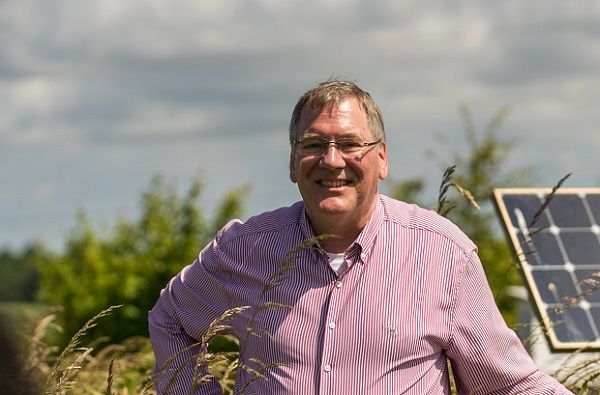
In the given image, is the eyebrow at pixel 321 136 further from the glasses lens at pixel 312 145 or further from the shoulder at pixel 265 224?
the shoulder at pixel 265 224

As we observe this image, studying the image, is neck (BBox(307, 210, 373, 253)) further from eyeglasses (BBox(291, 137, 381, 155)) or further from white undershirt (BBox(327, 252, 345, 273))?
eyeglasses (BBox(291, 137, 381, 155))

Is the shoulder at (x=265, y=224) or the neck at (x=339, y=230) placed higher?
the shoulder at (x=265, y=224)

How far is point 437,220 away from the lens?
4.08m

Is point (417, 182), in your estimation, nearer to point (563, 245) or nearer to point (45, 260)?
point (45, 260)

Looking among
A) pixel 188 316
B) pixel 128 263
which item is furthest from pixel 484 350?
pixel 128 263

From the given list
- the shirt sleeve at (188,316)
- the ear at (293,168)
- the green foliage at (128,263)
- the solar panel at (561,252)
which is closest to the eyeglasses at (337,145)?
the ear at (293,168)

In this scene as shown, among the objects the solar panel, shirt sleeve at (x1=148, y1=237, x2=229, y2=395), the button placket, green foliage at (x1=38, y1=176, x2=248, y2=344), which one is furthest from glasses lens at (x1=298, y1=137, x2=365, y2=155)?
green foliage at (x1=38, y1=176, x2=248, y2=344)

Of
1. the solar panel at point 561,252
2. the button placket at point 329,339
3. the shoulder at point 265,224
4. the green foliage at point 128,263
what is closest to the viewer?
the button placket at point 329,339

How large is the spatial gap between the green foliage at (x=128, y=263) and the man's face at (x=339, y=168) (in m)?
15.6

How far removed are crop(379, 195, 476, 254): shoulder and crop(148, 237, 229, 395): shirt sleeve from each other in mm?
586

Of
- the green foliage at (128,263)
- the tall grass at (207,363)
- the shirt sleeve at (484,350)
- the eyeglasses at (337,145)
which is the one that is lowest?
the shirt sleeve at (484,350)

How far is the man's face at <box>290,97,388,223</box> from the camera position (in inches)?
152

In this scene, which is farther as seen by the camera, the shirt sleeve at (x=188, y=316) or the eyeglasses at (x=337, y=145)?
the shirt sleeve at (x=188, y=316)

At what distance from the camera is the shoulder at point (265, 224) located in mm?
4121
